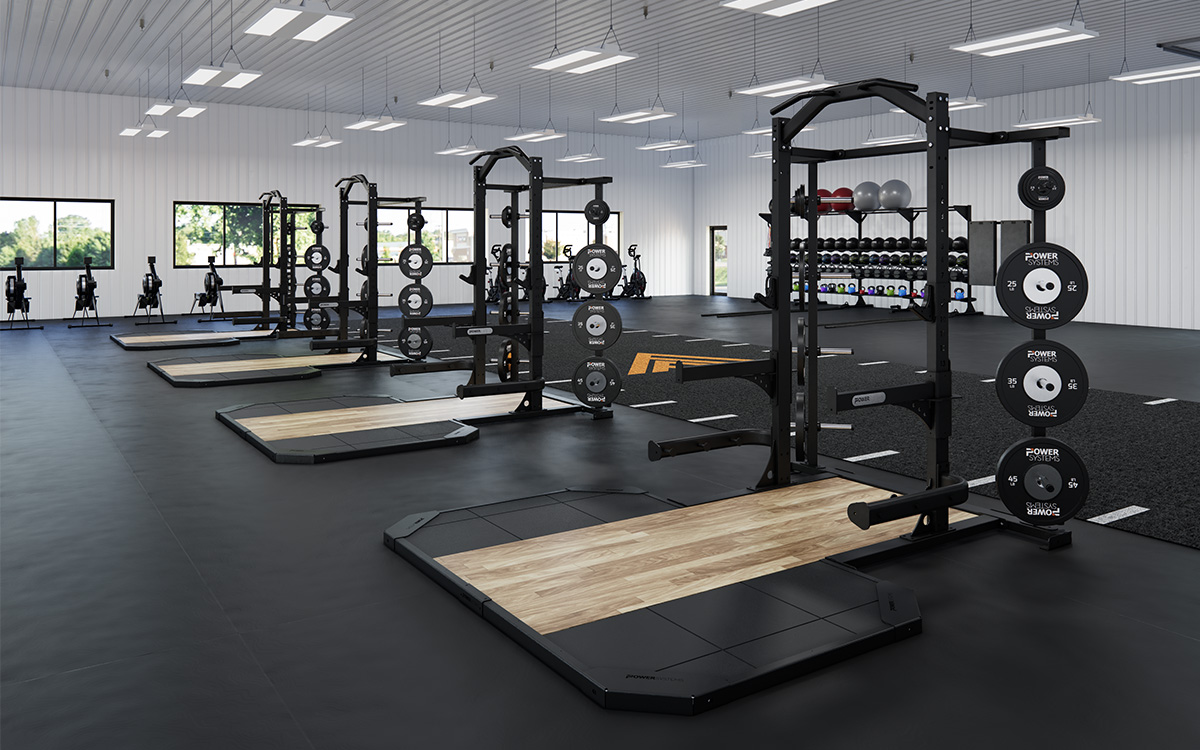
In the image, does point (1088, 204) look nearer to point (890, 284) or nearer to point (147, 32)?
point (890, 284)

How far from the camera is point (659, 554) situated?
3652mm

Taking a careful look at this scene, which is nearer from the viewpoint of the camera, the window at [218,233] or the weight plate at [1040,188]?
the weight plate at [1040,188]

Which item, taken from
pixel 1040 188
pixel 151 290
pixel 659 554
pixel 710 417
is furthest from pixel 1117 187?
pixel 151 290

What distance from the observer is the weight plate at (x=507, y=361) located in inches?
286

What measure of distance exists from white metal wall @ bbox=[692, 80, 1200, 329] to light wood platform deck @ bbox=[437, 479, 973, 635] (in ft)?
38.3

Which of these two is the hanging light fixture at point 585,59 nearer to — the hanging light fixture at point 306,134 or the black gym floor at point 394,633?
the black gym floor at point 394,633

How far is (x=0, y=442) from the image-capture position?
5.78 meters

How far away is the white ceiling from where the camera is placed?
9.78 meters

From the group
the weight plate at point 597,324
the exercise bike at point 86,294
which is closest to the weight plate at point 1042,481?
the weight plate at point 597,324

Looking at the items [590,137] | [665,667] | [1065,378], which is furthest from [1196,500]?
[590,137]

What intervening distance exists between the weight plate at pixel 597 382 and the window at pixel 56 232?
12324 mm

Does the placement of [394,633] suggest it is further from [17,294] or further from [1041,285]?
[17,294]

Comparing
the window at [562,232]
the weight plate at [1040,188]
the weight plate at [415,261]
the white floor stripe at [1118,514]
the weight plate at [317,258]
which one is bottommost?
the white floor stripe at [1118,514]

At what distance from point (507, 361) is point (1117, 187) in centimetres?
1118
